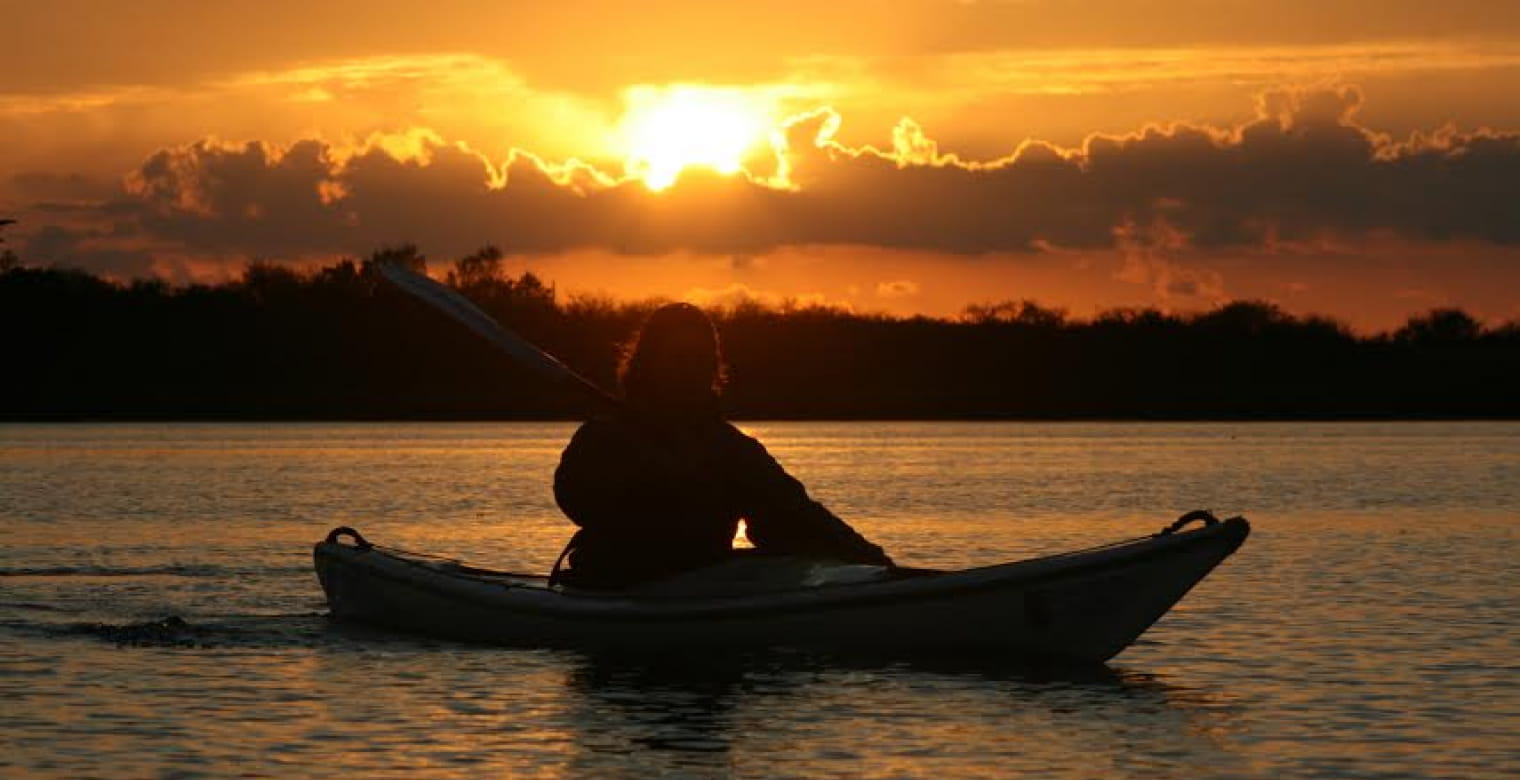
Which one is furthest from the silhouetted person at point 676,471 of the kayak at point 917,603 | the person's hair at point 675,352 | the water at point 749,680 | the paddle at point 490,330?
the paddle at point 490,330

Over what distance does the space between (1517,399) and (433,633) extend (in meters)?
144

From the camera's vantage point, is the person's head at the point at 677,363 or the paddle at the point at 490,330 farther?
the paddle at the point at 490,330

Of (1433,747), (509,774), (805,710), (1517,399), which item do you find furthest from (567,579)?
(1517,399)

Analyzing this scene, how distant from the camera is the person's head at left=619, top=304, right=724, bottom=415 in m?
15.8

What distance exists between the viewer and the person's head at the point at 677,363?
51.8 feet

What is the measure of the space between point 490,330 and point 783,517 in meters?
4.34

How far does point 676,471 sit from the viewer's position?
1588 centimetres

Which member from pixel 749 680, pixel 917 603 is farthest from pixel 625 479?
pixel 917 603

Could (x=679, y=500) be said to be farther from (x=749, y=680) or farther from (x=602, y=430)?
(x=749, y=680)

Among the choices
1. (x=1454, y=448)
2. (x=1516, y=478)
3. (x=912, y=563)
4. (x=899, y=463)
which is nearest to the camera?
(x=912, y=563)

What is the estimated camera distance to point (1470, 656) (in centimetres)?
1862

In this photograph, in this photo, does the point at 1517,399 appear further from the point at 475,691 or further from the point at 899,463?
the point at 475,691

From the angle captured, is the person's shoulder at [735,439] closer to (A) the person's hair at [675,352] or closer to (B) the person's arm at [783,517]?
(B) the person's arm at [783,517]

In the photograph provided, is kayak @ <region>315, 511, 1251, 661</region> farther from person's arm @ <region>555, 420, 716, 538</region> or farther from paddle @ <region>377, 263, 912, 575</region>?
paddle @ <region>377, 263, 912, 575</region>
